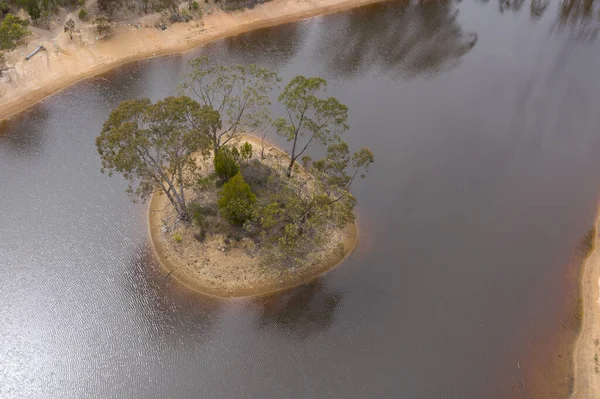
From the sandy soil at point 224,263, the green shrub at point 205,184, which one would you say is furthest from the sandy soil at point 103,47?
the sandy soil at point 224,263

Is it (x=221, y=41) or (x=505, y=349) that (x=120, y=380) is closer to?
(x=505, y=349)

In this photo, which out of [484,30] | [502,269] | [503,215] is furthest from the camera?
[484,30]

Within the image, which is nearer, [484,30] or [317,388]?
[317,388]

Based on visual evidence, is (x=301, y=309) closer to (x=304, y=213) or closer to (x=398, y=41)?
(x=304, y=213)

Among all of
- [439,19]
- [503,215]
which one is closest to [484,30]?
[439,19]

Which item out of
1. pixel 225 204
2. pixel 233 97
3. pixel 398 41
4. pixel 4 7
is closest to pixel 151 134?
pixel 225 204

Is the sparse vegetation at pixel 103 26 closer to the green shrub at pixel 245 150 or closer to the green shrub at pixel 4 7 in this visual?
the green shrub at pixel 4 7

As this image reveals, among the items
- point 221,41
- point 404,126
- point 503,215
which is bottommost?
point 503,215
